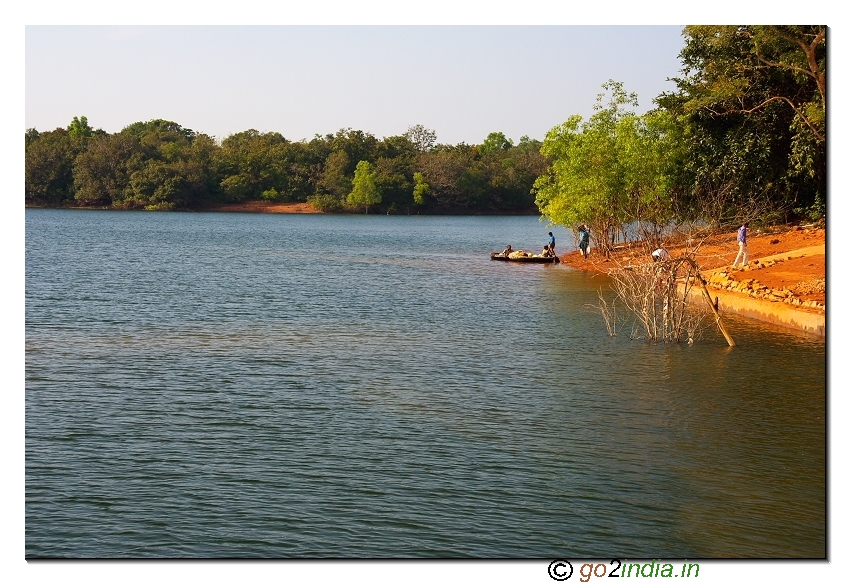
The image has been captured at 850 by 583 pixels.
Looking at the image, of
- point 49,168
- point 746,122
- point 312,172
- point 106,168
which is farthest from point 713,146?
point 312,172

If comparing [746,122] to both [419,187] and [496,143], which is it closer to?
[419,187]

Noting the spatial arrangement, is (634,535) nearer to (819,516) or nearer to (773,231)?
(819,516)

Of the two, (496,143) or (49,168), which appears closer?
(49,168)

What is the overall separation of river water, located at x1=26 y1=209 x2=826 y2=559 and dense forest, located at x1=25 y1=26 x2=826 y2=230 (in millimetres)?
5247

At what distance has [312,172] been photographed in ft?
445

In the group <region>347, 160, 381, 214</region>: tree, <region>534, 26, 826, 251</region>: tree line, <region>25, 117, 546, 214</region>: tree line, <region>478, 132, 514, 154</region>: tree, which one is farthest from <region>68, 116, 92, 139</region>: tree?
<region>534, 26, 826, 251</region>: tree line

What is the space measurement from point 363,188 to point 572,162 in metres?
83.5

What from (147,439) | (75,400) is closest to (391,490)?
(147,439)

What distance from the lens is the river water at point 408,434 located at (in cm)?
1155

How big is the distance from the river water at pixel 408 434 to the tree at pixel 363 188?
100072 mm

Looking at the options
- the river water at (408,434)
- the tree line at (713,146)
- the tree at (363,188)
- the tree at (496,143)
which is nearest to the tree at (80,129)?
the tree at (363,188)

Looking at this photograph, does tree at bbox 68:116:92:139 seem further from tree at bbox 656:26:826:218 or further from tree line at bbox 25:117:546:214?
tree at bbox 656:26:826:218

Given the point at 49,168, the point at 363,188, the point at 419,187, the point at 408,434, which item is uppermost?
the point at 419,187

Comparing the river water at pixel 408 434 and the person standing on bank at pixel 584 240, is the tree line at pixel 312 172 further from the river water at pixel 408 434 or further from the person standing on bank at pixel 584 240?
the river water at pixel 408 434
